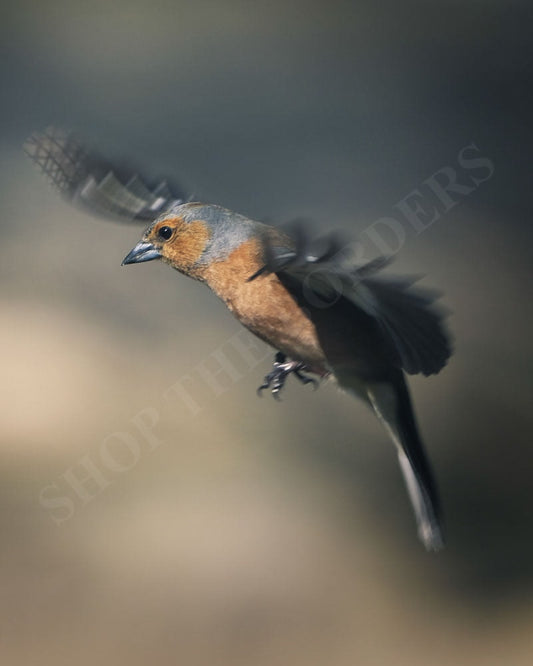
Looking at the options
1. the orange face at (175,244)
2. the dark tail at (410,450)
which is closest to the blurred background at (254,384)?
the dark tail at (410,450)

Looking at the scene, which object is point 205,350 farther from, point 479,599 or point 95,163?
point 95,163

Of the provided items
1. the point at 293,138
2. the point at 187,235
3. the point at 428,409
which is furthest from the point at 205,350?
the point at 187,235

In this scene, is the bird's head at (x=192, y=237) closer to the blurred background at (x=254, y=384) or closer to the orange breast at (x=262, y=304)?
the orange breast at (x=262, y=304)

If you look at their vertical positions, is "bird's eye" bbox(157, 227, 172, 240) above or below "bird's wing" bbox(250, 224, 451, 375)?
above

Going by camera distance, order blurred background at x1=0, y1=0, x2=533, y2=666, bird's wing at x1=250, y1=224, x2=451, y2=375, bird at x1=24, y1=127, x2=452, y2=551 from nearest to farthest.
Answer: bird's wing at x1=250, y1=224, x2=451, y2=375 < bird at x1=24, y1=127, x2=452, y2=551 < blurred background at x1=0, y1=0, x2=533, y2=666

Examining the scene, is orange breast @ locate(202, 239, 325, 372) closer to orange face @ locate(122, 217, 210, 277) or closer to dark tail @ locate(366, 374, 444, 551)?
orange face @ locate(122, 217, 210, 277)

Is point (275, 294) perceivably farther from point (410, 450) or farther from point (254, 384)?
point (254, 384)

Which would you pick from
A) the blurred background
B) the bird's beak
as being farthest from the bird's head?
the blurred background
